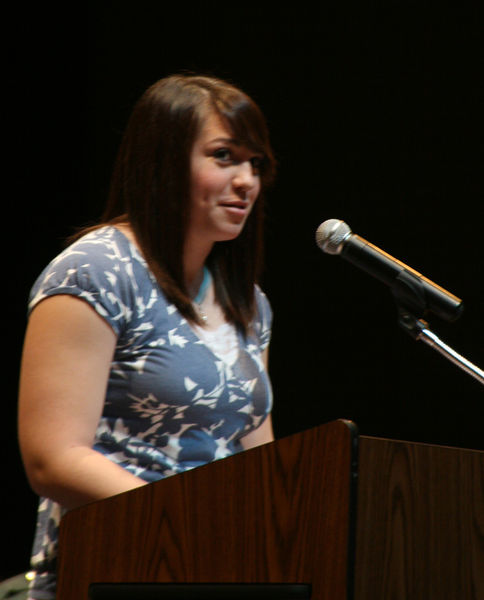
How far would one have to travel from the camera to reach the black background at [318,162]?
2.74m

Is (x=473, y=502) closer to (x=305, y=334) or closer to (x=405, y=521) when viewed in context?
(x=405, y=521)

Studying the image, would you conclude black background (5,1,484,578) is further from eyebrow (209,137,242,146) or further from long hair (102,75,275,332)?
eyebrow (209,137,242,146)

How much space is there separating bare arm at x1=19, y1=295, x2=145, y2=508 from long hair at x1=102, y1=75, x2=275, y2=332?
0.89 feet

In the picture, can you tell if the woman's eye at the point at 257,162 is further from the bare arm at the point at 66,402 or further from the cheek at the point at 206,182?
the bare arm at the point at 66,402

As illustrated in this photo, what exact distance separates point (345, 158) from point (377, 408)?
845 mm

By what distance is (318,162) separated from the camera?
292 centimetres

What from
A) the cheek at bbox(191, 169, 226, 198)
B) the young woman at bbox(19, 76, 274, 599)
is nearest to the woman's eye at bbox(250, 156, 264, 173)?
the young woman at bbox(19, 76, 274, 599)

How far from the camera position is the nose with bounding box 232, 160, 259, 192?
1825 mm

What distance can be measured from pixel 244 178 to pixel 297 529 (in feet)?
3.24

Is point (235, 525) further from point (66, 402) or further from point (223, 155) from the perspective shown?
point (223, 155)

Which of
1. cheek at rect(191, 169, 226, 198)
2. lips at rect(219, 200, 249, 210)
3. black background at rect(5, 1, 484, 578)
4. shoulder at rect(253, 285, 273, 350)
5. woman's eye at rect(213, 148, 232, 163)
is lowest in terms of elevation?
shoulder at rect(253, 285, 273, 350)

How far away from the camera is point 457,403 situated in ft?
8.98

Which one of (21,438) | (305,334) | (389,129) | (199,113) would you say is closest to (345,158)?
(389,129)

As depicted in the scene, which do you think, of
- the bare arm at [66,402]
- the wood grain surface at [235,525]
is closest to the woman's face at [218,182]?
the bare arm at [66,402]
